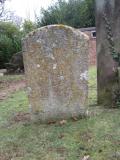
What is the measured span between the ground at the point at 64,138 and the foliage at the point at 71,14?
20322 mm

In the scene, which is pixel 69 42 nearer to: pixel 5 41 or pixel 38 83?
pixel 38 83

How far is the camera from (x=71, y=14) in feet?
89.1

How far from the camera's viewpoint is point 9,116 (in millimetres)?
7422

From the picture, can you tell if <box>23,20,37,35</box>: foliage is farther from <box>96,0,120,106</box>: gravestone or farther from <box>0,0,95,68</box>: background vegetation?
<box>96,0,120,106</box>: gravestone

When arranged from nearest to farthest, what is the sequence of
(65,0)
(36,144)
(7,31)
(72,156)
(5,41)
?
(72,156) < (36,144) < (5,41) < (7,31) < (65,0)

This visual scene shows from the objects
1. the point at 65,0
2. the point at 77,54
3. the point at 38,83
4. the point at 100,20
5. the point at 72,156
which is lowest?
the point at 72,156

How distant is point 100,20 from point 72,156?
3204 mm

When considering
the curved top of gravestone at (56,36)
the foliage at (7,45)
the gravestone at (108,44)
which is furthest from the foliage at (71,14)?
the curved top of gravestone at (56,36)

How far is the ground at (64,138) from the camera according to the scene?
4898 millimetres

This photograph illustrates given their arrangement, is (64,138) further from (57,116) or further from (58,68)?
(58,68)

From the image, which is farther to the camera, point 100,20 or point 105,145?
point 100,20

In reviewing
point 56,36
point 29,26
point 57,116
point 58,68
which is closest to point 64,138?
point 57,116

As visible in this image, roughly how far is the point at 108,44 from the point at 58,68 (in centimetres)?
139

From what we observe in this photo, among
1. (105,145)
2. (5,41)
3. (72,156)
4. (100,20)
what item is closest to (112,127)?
(105,145)
